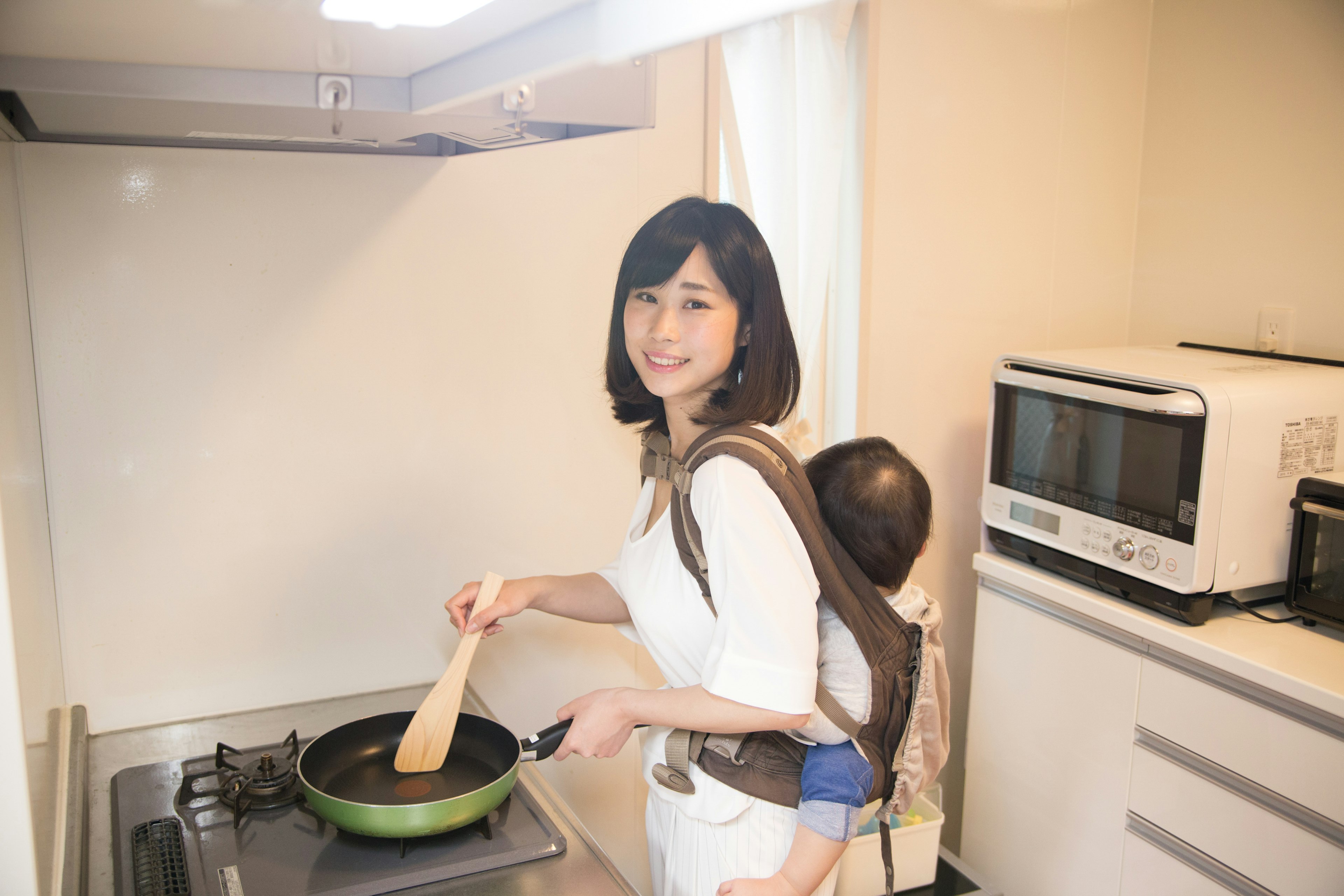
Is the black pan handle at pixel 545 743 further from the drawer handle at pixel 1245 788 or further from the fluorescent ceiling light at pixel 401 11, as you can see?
the drawer handle at pixel 1245 788

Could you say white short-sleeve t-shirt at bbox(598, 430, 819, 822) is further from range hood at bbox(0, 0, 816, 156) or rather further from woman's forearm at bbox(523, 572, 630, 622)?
range hood at bbox(0, 0, 816, 156)

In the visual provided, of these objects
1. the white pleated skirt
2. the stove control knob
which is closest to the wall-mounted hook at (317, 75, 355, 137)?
the white pleated skirt

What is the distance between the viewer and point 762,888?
1.21m

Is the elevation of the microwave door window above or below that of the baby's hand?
above

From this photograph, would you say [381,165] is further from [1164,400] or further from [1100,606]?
[1100,606]

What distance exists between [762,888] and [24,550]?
3.03 ft

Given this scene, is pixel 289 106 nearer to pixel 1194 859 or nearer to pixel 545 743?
pixel 545 743

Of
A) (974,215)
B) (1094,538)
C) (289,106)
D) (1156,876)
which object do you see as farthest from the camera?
(974,215)

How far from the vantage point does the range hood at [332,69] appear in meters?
0.67

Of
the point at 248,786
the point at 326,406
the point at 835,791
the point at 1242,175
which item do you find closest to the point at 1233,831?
the point at 835,791

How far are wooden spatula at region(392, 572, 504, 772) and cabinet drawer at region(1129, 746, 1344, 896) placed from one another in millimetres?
1234

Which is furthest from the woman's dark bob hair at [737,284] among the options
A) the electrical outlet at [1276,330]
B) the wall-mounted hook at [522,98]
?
the electrical outlet at [1276,330]

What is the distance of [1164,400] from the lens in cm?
163

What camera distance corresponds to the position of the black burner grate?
3.46 ft
